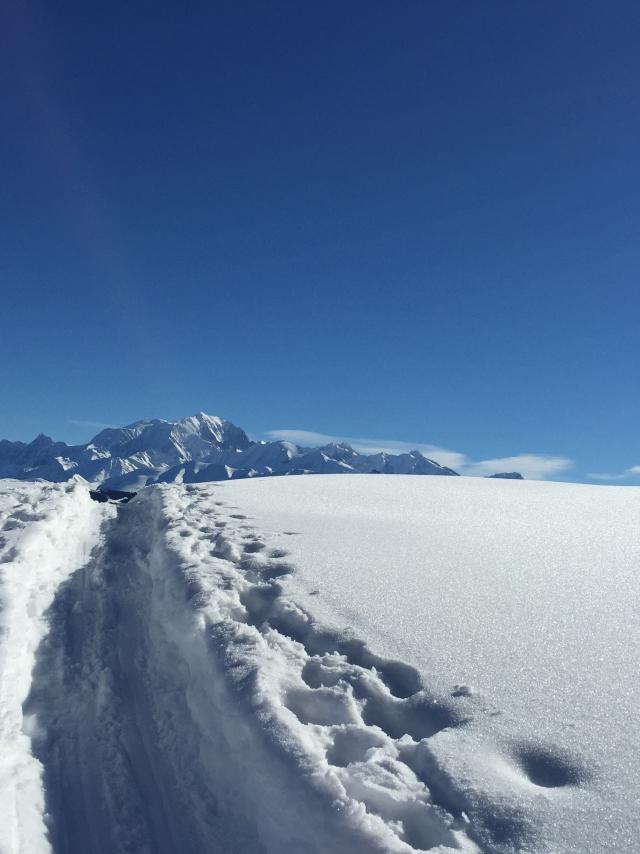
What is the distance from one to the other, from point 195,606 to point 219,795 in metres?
2.41

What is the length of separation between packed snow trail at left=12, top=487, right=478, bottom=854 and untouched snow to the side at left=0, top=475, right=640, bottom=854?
0.06 feet

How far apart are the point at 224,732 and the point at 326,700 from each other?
0.85 meters

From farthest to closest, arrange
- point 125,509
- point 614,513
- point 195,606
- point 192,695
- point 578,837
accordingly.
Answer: point 125,509
point 614,513
point 195,606
point 192,695
point 578,837

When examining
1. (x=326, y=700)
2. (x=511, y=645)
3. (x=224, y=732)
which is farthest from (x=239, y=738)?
(x=511, y=645)

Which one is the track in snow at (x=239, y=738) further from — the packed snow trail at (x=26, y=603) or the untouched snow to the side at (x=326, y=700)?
the packed snow trail at (x=26, y=603)

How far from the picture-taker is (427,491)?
17766 millimetres

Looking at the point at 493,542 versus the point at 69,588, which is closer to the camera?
the point at 69,588

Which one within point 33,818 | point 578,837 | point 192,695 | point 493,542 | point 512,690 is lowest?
point 33,818

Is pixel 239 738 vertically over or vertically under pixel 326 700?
under

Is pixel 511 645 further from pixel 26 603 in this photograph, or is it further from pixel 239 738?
pixel 26 603

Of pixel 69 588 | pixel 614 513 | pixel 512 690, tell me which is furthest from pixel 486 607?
pixel 614 513

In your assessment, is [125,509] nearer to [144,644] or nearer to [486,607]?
[144,644]

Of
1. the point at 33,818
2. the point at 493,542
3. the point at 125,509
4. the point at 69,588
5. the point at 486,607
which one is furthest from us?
the point at 125,509

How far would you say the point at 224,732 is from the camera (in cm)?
457
